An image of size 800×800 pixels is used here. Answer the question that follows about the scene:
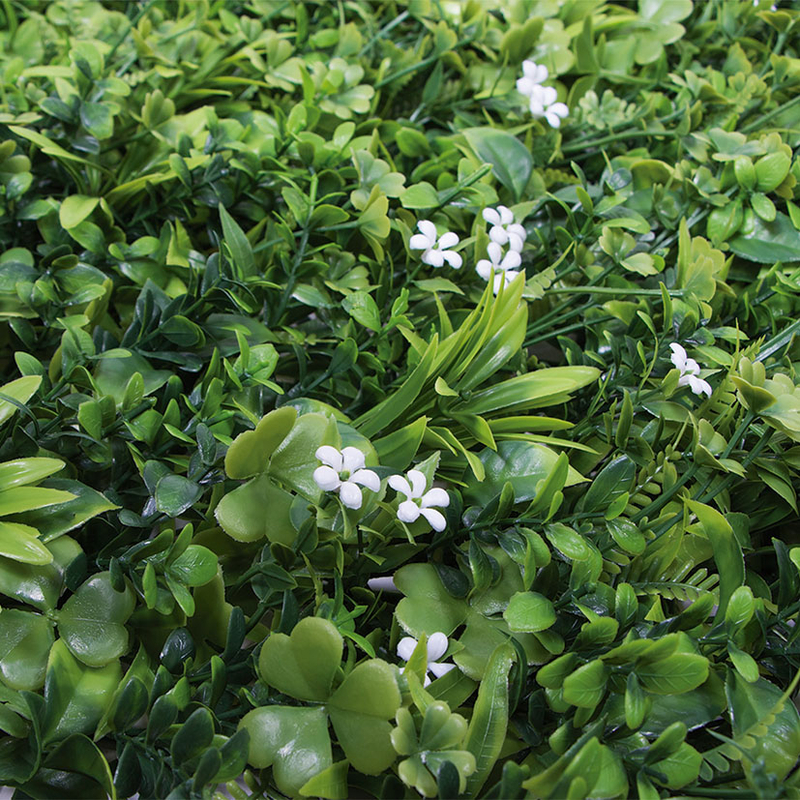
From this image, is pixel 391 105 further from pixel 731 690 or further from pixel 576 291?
pixel 731 690

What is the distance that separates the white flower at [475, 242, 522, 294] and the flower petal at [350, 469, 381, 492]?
0.29 meters

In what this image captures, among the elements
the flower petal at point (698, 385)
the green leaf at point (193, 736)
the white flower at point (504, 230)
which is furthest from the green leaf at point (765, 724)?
the white flower at point (504, 230)

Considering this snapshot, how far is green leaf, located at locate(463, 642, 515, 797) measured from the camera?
0.49m

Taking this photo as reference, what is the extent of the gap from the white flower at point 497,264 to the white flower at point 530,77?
0.28 m

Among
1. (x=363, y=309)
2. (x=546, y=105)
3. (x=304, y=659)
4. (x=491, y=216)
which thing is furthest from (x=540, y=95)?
A: (x=304, y=659)

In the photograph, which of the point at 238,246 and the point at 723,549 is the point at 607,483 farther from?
the point at 238,246

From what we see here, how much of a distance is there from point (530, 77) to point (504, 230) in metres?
0.28

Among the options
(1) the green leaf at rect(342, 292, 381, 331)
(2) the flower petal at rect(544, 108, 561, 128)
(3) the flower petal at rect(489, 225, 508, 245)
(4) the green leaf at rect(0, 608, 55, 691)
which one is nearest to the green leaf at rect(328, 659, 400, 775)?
(4) the green leaf at rect(0, 608, 55, 691)

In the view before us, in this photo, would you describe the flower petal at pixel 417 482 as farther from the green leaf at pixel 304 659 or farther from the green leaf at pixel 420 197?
the green leaf at pixel 420 197

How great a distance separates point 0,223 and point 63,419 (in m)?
0.28

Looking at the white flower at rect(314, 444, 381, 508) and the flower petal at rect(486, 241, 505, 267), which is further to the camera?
the flower petal at rect(486, 241, 505, 267)

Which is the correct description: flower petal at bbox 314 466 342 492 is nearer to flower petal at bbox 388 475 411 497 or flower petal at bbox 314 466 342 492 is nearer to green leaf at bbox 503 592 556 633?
flower petal at bbox 388 475 411 497

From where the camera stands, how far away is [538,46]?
1.01 metres

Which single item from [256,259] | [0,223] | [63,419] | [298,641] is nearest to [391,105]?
[256,259]
